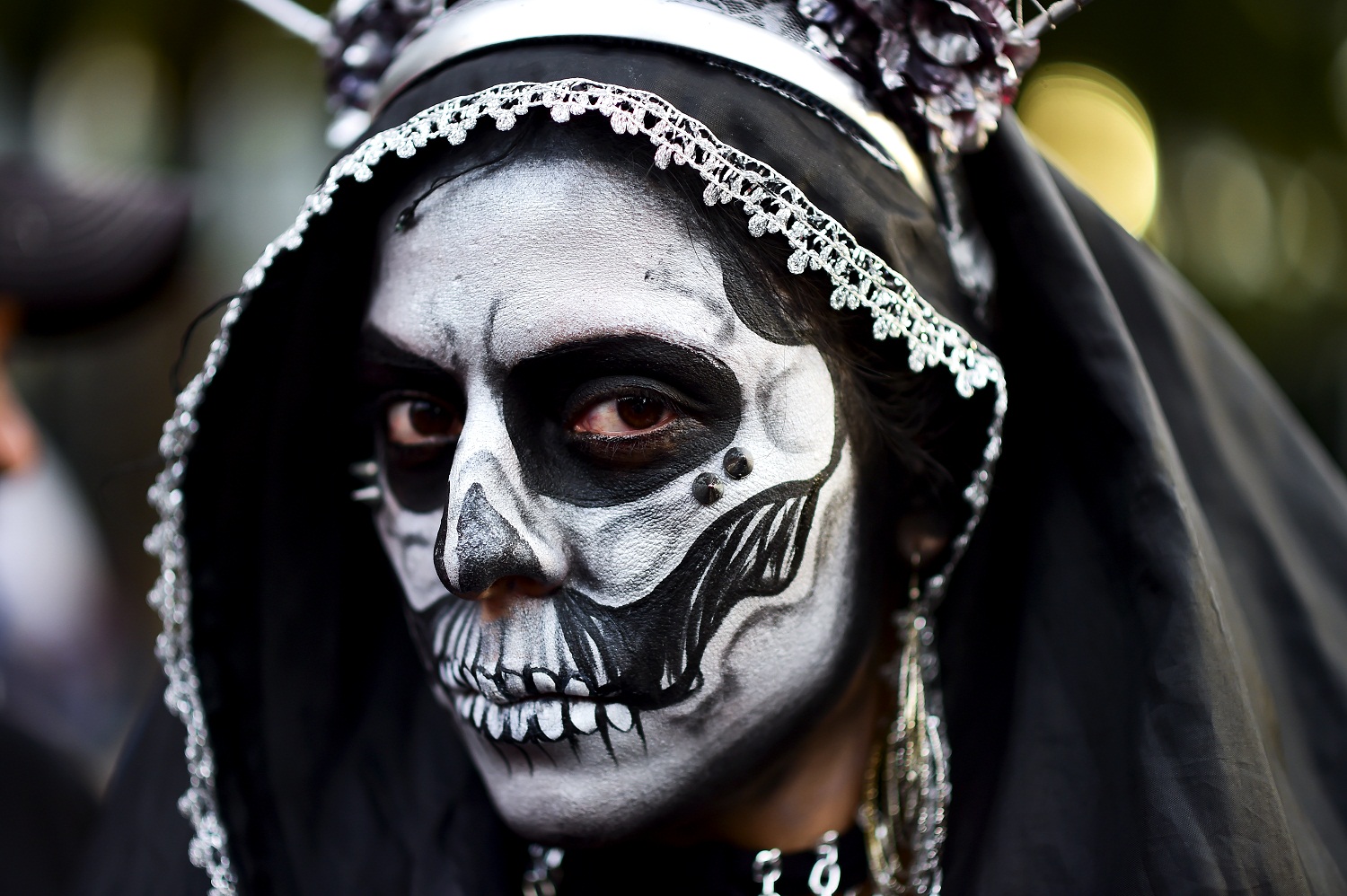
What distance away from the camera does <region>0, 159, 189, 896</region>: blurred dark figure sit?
243 cm

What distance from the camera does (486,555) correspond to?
4.58 ft

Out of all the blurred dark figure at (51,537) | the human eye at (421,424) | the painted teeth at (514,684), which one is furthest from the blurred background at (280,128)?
the painted teeth at (514,684)

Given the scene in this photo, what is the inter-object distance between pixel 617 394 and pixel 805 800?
0.69 metres

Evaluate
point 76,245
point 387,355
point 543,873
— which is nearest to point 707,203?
point 387,355

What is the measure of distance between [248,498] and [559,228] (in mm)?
818

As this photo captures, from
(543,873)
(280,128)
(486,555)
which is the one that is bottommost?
(543,873)

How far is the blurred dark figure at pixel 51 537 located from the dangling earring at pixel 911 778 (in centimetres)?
175

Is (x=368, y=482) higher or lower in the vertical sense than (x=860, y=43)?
lower

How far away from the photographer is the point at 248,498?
6.21 ft

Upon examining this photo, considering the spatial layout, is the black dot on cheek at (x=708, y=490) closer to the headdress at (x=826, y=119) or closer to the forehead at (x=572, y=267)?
the forehead at (x=572, y=267)

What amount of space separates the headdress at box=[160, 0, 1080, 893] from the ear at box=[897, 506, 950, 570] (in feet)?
0.09

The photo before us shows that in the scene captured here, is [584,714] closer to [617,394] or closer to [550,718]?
[550,718]

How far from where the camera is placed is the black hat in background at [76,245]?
3070mm

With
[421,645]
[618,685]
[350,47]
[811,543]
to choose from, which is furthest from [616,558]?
[350,47]
